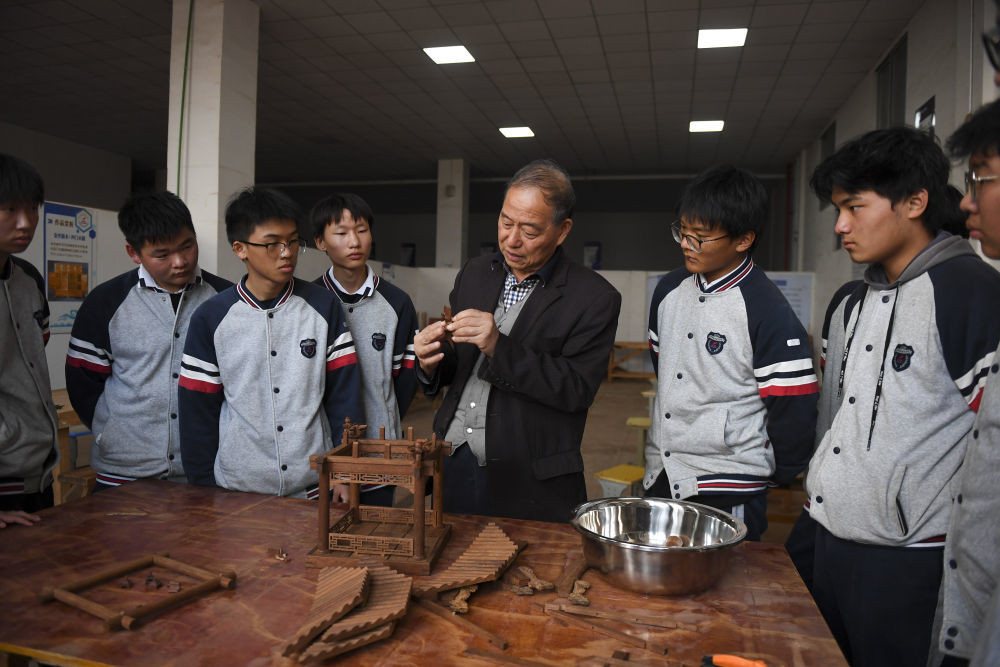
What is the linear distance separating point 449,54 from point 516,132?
10.1 ft

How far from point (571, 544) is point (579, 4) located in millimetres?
5589

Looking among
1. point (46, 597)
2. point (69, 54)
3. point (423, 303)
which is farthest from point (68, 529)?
point (423, 303)

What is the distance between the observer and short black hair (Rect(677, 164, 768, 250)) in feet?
5.74

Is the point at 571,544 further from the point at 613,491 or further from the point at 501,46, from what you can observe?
the point at 501,46

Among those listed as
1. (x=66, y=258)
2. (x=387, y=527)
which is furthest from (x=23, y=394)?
(x=66, y=258)

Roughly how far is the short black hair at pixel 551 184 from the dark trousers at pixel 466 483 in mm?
722

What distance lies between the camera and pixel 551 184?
181 cm

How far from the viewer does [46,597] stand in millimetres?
1146

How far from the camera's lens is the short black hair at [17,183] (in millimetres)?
1750

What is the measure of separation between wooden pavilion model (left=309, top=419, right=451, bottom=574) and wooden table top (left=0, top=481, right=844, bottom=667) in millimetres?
60

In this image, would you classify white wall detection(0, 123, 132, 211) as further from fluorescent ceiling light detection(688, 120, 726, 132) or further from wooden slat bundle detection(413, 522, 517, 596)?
wooden slat bundle detection(413, 522, 517, 596)

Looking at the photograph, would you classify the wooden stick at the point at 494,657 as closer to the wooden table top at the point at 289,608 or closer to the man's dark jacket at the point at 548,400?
the wooden table top at the point at 289,608

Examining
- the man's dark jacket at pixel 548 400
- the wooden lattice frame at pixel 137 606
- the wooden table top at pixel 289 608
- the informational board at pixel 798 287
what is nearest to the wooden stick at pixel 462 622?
the wooden table top at pixel 289 608

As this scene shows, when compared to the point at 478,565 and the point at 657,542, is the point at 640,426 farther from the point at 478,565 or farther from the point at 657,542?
the point at 478,565
